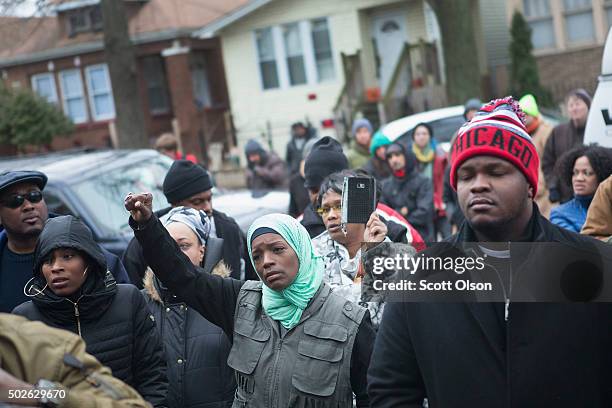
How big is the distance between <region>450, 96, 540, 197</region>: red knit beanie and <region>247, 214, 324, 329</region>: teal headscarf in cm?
113

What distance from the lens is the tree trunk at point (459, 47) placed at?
74.1 feet

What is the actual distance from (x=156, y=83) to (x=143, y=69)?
0.72 m

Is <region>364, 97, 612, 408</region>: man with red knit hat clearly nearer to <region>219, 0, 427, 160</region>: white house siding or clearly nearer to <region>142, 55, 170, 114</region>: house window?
<region>219, 0, 427, 160</region>: white house siding

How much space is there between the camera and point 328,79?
29.4m

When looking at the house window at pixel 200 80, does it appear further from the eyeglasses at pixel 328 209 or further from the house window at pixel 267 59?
the eyeglasses at pixel 328 209

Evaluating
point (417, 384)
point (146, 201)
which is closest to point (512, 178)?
point (417, 384)

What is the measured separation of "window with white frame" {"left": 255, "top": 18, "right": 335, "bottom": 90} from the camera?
95.9 ft

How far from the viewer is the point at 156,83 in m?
35.9

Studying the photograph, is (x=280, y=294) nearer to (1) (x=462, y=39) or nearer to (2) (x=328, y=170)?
(2) (x=328, y=170)

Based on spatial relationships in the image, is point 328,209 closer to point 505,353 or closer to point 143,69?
point 505,353

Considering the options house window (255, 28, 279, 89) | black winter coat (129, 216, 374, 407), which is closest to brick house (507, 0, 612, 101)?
house window (255, 28, 279, 89)

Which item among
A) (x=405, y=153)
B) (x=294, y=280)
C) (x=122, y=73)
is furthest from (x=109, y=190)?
(x=122, y=73)

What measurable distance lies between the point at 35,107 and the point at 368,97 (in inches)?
489

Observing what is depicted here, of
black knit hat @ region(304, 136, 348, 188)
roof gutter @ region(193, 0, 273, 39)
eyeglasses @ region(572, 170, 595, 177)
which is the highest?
roof gutter @ region(193, 0, 273, 39)
